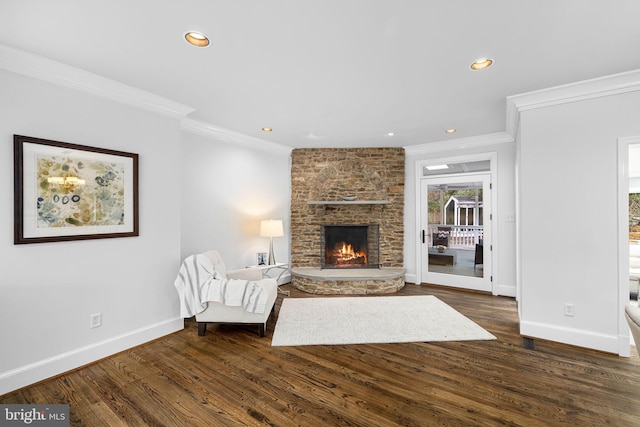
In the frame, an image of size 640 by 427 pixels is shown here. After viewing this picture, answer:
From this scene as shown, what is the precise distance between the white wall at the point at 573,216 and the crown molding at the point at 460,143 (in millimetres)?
1638

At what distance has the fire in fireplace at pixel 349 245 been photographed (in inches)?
223

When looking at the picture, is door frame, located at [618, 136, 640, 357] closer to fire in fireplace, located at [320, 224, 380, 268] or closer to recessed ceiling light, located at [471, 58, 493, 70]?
recessed ceiling light, located at [471, 58, 493, 70]

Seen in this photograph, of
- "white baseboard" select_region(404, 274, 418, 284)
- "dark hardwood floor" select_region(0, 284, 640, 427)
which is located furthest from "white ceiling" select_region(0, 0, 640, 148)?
"white baseboard" select_region(404, 274, 418, 284)

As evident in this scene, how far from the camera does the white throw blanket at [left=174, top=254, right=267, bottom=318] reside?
3117 millimetres

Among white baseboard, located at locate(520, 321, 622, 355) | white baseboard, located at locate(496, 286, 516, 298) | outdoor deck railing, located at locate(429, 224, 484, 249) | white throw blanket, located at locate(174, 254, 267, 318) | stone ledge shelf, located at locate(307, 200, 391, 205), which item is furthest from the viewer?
stone ledge shelf, located at locate(307, 200, 391, 205)

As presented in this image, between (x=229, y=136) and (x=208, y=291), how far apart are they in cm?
243

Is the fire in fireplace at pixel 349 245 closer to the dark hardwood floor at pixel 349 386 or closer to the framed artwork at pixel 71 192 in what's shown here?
the dark hardwood floor at pixel 349 386

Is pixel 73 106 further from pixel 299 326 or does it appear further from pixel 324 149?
pixel 324 149

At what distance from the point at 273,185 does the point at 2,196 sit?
3.53 metres

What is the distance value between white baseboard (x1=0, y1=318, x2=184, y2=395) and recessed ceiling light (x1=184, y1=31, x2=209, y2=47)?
2785 mm

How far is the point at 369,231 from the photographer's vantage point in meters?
5.68

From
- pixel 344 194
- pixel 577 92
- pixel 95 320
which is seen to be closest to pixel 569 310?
pixel 577 92

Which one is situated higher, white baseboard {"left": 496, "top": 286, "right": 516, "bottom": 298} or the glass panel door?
the glass panel door


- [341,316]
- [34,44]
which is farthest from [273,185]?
[34,44]
